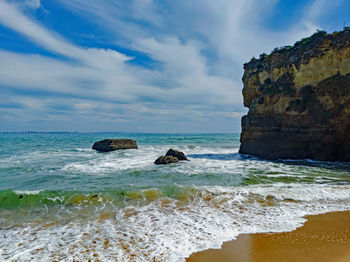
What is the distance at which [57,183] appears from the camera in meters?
9.66

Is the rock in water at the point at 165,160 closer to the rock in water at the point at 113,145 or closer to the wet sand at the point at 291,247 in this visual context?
the wet sand at the point at 291,247

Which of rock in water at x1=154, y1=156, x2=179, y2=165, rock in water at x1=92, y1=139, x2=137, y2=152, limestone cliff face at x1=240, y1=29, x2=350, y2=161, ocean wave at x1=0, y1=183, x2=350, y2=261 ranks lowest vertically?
ocean wave at x1=0, y1=183, x2=350, y2=261

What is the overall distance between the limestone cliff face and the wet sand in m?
12.2

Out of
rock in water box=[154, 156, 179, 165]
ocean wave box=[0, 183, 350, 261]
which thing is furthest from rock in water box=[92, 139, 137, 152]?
ocean wave box=[0, 183, 350, 261]

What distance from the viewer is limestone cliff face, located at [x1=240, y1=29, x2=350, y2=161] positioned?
1514 centimetres

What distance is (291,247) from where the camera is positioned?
4.21 m

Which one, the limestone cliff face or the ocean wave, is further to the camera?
the limestone cliff face

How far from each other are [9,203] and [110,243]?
4.53 metres

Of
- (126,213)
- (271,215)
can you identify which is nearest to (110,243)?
(126,213)

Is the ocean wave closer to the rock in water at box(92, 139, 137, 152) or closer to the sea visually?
the sea

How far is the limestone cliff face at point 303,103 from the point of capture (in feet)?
49.7

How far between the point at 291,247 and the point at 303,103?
49.6 feet

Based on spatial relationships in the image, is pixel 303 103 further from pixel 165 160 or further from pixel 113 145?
pixel 113 145

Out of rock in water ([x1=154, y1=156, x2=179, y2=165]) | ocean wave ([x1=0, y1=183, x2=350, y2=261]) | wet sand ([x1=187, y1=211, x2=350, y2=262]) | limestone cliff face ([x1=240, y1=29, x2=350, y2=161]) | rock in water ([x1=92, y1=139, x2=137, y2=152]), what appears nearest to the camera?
wet sand ([x1=187, y1=211, x2=350, y2=262])
